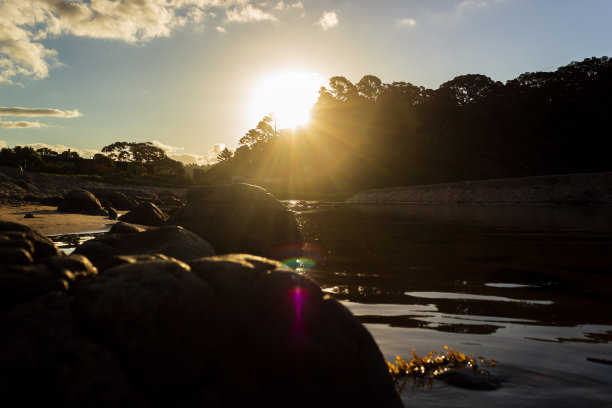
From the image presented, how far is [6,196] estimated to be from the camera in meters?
23.5

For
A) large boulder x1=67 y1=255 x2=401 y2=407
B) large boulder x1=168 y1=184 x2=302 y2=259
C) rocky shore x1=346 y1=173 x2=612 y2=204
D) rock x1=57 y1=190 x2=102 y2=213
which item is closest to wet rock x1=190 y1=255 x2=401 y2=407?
large boulder x1=67 y1=255 x2=401 y2=407

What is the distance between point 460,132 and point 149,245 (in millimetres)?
55155

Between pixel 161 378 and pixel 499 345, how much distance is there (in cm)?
245

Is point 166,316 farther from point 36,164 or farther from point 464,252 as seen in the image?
point 36,164

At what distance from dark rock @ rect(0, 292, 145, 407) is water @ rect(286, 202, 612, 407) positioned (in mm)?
1545

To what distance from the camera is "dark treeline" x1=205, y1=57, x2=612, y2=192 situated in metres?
46.6

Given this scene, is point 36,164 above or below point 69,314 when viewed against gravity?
above

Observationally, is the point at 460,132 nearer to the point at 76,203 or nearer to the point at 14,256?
the point at 76,203

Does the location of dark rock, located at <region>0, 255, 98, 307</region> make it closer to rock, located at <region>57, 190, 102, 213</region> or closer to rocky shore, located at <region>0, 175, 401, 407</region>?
rocky shore, located at <region>0, 175, 401, 407</region>

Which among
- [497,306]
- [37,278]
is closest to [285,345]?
[37,278]

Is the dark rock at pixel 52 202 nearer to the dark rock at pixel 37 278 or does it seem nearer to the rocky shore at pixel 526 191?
the dark rock at pixel 37 278

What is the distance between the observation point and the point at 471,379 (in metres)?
2.34

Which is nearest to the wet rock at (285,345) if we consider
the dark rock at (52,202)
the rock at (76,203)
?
the rock at (76,203)

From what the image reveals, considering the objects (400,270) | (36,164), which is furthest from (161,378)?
(36,164)
